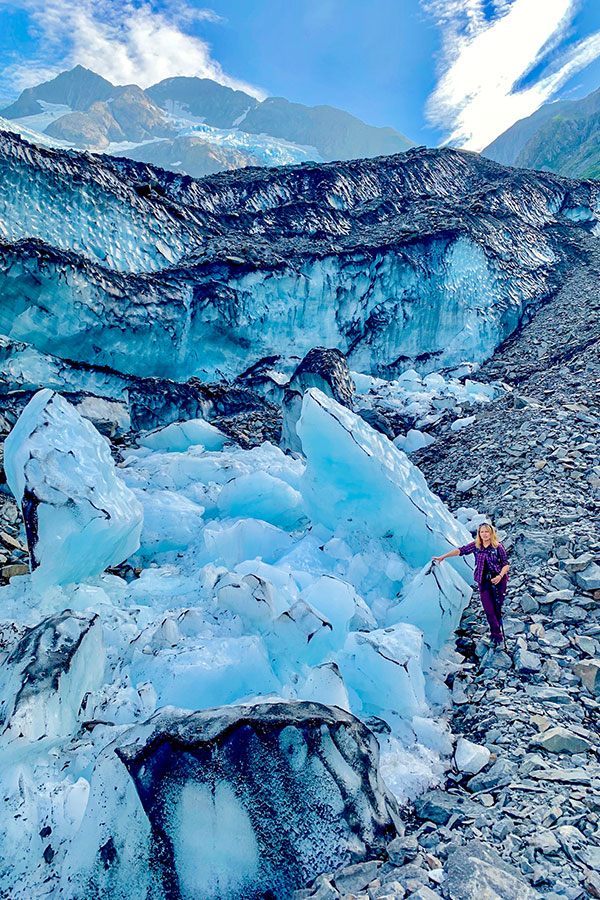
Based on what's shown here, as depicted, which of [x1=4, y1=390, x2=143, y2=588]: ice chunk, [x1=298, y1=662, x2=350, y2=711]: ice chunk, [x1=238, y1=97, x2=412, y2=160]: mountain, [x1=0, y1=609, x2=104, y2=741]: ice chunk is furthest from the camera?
[x1=238, y1=97, x2=412, y2=160]: mountain

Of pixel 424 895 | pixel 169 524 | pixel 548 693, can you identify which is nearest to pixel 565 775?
pixel 548 693

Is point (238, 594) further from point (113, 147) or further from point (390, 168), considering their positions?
point (113, 147)

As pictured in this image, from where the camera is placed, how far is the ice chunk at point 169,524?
17.7 feet

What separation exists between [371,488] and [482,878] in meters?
3.07

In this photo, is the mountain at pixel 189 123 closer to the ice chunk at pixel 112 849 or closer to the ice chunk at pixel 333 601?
the ice chunk at pixel 333 601

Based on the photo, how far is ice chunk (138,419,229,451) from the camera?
8.30 meters

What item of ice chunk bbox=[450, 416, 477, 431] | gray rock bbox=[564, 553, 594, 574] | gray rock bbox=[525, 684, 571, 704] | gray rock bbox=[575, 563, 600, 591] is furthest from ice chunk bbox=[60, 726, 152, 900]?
ice chunk bbox=[450, 416, 477, 431]

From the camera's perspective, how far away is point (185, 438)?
8.34 m

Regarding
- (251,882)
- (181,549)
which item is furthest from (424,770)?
(181,549)

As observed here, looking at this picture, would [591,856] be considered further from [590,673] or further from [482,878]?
[590,673]

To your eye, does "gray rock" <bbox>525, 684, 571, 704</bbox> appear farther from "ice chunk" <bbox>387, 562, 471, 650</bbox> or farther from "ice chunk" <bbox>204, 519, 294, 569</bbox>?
"ice chunk" <bbox>204, 519, 294, 569</bbox>

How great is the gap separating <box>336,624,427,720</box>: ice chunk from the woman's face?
86 centimetres

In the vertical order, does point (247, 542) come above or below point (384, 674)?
above

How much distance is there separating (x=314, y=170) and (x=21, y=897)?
2119 cm
